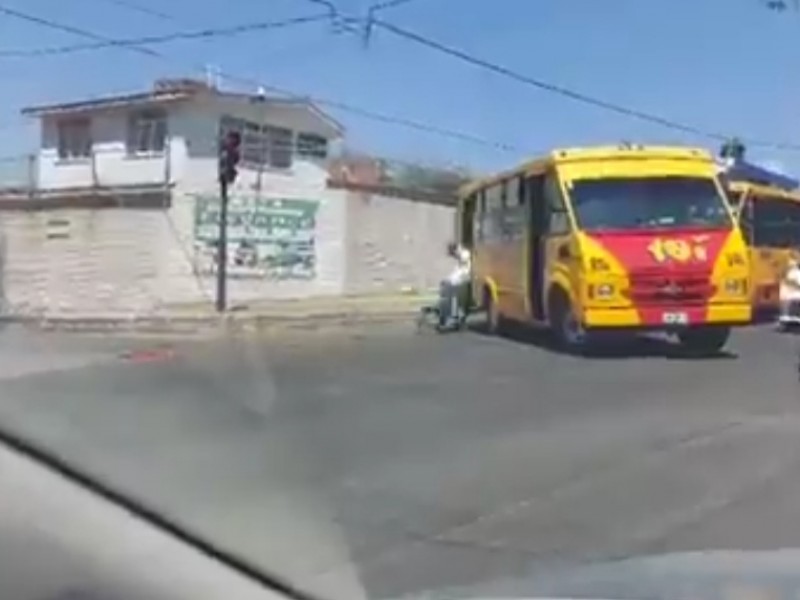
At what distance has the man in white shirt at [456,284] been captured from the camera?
796 centimetres

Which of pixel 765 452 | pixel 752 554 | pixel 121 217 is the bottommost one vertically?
pixel 765 452

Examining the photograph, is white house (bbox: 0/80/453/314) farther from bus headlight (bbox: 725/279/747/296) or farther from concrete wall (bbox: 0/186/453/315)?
bus headlight (bbox: 725/279/747/296)

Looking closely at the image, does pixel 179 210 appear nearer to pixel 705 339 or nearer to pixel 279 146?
pixel 279 146

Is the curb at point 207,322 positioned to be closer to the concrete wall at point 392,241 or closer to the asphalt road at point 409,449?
the asphalt road at point 409,449

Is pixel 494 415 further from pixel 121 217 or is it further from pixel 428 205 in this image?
pixel 121 217

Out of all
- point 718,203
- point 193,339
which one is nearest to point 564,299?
point 718,203

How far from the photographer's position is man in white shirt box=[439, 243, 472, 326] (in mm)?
7961

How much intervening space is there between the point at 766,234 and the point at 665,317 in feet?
3.23

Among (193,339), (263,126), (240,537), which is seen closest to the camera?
(240,537)

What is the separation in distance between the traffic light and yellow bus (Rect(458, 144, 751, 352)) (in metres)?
3.61

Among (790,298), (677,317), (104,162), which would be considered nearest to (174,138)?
(104,162)

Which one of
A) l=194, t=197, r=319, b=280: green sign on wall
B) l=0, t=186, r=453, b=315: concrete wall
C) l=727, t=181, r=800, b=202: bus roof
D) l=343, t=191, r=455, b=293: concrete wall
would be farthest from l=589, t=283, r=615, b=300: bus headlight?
l=194, t=197, r=319, b=280: green sign on wall

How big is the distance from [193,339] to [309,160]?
79 centimetres

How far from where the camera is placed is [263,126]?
548 cm
